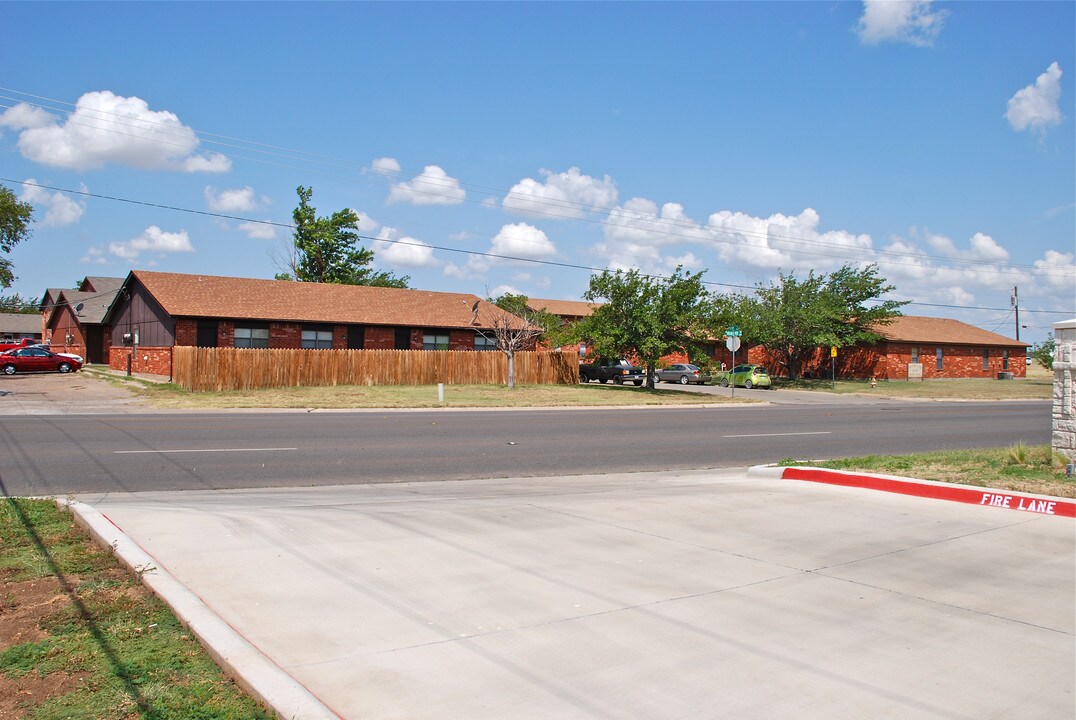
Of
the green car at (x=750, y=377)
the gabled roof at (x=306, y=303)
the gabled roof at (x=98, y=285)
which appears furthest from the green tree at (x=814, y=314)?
the gabled roof at (x=98, y=285)

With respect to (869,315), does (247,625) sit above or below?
below

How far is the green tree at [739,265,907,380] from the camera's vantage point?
4794 centimetres

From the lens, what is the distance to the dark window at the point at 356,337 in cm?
4119

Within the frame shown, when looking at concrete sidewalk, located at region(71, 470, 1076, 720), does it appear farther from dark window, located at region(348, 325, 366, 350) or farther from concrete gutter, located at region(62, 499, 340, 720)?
dark window, located at region(348, 325, 366, 350)

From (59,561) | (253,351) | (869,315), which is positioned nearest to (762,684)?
(59,561)

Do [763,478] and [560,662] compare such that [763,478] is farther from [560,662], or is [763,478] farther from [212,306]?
[212,306]

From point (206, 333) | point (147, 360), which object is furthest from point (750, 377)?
point (147, 360)

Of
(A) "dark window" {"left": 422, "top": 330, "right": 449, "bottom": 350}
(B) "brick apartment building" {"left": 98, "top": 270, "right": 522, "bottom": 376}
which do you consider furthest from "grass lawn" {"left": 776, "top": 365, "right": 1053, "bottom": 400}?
(A) "dark window" {"left": 422, "top": 330, "right": 449, "bottom": 350}

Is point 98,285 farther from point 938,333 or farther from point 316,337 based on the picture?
point 938,333

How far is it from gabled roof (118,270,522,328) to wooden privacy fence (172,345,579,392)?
460 centimetres

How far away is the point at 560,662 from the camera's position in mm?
4391

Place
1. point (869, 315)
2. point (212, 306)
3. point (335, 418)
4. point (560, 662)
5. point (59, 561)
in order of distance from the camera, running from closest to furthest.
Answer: point (560, 662) → point (59, 561) → point (335, 418) → point (212, 306) → point (869, 315)

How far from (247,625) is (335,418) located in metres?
17.5

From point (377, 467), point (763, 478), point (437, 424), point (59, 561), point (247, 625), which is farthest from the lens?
point (437, 424)
